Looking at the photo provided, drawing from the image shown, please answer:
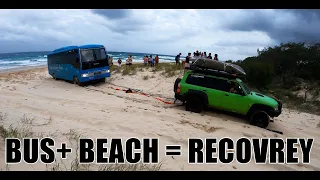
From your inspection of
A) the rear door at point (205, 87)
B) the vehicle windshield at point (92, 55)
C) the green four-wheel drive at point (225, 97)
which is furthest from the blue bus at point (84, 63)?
the rear door at point (205, 87)

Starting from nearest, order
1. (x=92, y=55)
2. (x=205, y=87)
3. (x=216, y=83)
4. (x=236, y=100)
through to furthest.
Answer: (x=236, y=100)
(x=216, y=83)
(x=205, y=87)
(x=92, y=55)

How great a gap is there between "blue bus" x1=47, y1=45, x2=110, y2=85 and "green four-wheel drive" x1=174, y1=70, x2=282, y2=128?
8517mm

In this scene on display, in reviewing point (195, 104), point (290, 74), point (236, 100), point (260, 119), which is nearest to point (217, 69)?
point (236, 100)

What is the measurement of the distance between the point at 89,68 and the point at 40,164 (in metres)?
13.4

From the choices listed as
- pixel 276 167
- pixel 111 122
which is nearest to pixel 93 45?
pixel 111 122

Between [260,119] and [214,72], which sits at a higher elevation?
[214,72]

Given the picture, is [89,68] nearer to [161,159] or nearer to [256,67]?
[256,67]

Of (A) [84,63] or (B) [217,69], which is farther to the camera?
(A) [84,63]

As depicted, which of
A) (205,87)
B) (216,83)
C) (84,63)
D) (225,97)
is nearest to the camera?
(225,97)

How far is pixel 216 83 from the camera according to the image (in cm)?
1053

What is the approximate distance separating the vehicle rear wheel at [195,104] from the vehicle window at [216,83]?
744 mm

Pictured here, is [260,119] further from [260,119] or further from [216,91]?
[216,91]

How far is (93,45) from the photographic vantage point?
17750 mm
